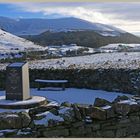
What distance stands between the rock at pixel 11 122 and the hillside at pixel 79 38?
1.07m

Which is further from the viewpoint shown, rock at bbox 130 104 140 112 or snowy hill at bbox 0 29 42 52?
snowy hill at bbox 0 29 42 52

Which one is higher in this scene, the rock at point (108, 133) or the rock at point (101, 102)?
the rock at point (101, 102)

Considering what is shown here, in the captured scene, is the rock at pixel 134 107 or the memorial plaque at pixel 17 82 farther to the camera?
the memorial plaque at pixel 17 82

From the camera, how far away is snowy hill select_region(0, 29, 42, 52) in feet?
15.6

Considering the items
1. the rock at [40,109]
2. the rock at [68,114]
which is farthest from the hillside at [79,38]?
the rock at [68,114]

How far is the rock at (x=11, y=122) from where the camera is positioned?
428 cm

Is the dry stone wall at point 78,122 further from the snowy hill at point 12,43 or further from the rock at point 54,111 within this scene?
the snowy hill at point 12,43

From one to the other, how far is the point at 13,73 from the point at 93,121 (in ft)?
4.44

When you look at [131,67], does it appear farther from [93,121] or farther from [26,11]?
[26,11]

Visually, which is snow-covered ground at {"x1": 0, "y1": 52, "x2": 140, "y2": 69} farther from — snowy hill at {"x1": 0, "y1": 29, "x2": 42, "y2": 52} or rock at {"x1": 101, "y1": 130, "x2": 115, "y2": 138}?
rock at {"x1": 101, "y1": 130, "x2": 115, "y2": 138}

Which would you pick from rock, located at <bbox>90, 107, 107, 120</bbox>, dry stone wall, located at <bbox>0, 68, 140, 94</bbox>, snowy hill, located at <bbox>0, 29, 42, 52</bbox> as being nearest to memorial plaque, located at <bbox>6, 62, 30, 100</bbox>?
dry stone wall, located at <bbox>0, 68, 140, 94</bbox>

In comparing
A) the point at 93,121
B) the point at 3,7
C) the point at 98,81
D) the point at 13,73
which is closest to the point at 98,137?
the point at 93,121

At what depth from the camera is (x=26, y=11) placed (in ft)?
15.3

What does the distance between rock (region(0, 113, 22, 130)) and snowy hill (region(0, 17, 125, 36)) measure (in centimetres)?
→ 115
